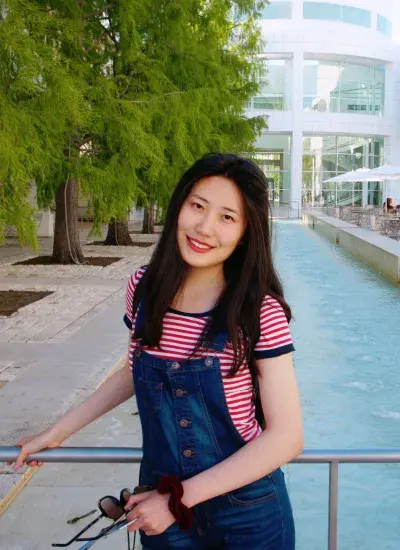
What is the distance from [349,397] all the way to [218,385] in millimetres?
5238

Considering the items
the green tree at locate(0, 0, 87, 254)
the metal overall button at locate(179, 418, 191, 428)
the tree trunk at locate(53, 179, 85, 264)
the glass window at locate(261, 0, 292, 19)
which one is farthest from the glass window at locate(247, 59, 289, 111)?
the metal overall button at locate(179, 418, 191, 428)

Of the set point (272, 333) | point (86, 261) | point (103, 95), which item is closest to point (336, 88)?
point (86, 261)

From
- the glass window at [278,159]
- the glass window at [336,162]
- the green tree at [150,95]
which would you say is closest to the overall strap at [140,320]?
the green tree at [150,95]

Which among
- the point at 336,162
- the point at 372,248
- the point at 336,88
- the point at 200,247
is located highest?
the point at 336,88

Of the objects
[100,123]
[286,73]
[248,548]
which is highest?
[286,73]

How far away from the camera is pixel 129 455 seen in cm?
190

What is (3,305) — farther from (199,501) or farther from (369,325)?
(199,501)

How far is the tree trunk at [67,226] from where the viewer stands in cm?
1541

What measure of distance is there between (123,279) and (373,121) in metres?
38.6

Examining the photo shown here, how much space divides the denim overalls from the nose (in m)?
0.27

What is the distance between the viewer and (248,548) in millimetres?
1654

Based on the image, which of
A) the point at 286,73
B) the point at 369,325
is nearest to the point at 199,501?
the point at 369,325

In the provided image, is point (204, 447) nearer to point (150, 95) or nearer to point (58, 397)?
point (58, 397)

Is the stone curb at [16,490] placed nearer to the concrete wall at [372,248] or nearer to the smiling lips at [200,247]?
the smiling lips at [200,247]
